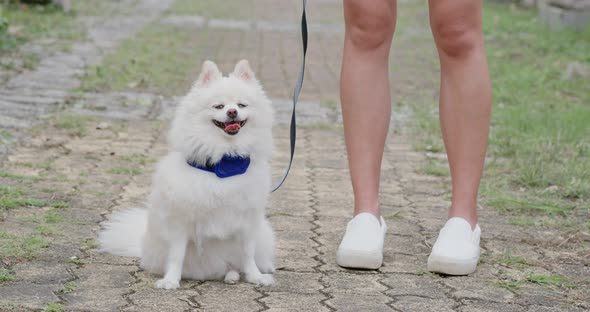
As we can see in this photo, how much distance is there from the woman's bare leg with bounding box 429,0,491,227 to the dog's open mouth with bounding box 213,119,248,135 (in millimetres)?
835

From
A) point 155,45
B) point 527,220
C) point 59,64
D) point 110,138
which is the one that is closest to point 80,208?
point 110,138

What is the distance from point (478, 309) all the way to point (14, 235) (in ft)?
5.52

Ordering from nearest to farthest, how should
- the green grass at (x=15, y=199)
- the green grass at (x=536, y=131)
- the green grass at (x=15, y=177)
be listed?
1. the green grass at (x=15, y=199)
2. the green grass at (x=15, y=177)
3. the green grass at (x=536, y=131)

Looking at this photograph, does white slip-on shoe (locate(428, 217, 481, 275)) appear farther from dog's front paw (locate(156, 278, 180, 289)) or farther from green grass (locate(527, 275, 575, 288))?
dog's front paw (locate(156, 278, 180, 289))

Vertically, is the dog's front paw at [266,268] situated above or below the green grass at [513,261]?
below

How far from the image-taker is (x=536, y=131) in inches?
239

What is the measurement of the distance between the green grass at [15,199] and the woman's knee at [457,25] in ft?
5.84

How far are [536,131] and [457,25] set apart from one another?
2693mm

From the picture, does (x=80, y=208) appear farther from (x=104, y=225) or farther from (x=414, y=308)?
(x=414, y=308)

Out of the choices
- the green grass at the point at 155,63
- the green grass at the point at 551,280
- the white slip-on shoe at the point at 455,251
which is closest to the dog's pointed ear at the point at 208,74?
the white slip-on shoe at the point at 455,251

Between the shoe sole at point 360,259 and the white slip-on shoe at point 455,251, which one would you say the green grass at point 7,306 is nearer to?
the shoe sole at point 360,259

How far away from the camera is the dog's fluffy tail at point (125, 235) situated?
362cm

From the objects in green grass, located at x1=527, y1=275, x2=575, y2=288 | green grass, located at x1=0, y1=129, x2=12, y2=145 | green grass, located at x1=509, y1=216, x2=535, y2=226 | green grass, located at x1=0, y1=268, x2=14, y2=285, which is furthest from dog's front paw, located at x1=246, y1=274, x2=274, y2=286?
green grass, located at x1=0, y1=129, x2=12, y2=145

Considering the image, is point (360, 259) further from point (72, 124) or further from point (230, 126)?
point (72, 124)
